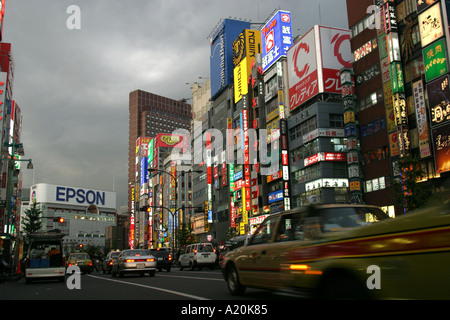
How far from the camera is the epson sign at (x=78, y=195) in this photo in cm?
16950

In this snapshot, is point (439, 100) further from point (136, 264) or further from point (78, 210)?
point (78, 210)

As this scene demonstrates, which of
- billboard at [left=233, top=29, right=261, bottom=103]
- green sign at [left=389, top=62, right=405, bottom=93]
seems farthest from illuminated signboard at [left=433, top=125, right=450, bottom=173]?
billboard at [left=233, top=29, right=261, bottom=103]

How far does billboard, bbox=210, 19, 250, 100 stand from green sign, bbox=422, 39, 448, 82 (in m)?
44.4

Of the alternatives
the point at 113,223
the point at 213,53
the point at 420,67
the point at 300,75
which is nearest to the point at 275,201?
the point at 300,75

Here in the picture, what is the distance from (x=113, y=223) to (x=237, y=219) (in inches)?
5211

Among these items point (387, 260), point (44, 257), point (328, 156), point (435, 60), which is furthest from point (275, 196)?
point (387, 260)

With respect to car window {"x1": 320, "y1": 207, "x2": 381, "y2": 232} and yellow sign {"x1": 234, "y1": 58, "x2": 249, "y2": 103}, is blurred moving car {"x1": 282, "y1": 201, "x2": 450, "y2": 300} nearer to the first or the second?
car window {"x1": 320, "y1": 207, "x2": 381, "y2": 232}

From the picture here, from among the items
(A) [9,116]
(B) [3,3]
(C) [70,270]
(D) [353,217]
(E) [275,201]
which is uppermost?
(B) [3,3]

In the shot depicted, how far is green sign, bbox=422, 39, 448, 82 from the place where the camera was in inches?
1284

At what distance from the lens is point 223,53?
253 ft

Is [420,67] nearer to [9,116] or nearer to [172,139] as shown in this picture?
[9,116]

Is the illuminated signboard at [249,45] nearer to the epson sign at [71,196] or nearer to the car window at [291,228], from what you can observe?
the car window at [291,228]

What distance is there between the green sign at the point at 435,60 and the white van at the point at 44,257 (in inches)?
1139

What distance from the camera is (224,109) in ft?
251
